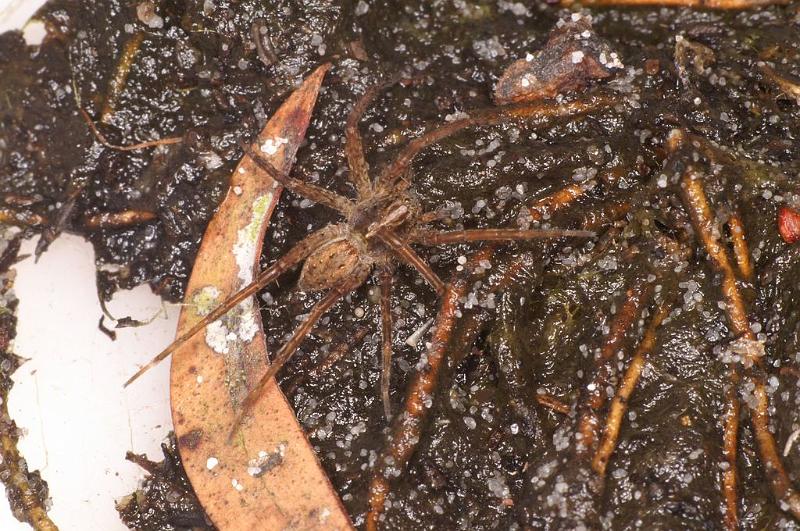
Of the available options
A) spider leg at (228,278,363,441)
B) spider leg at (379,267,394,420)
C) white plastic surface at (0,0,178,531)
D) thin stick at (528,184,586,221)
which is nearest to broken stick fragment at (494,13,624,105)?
thin stick at (528,184,586,221)

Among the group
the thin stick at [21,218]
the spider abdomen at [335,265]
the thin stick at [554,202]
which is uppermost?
the thin stick at [21,218]

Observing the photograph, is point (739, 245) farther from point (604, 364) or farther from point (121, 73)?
point (121, 73)

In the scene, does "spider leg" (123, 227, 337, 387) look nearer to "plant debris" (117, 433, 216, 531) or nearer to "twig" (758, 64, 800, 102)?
"plant debris" (117, 433, 216, 531)

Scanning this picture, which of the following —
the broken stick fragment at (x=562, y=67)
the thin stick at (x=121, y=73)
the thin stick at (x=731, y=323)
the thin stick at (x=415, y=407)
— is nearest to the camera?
the thin stick at (x=731, y=323)

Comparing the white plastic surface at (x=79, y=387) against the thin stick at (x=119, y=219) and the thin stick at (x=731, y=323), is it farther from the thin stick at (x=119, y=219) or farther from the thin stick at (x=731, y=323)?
the thin stick at (x=731, y=323)

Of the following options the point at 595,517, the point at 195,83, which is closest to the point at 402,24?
the point at 195,83

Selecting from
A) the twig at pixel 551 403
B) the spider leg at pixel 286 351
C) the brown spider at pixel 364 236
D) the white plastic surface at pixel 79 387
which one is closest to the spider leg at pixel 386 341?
the brown spider at pixel 364 236

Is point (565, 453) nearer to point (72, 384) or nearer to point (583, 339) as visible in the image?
point (583, 339)
